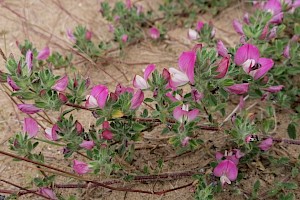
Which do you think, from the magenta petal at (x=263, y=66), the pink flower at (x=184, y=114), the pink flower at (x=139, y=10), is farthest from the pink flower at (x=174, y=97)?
the pink flower at (x=139, y=10)

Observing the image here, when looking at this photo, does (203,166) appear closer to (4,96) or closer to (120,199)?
(120,199)

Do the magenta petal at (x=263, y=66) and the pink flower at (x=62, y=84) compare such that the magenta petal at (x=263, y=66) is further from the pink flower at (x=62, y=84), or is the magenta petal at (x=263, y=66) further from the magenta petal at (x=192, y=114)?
the pink flower at (x=62, y=84)

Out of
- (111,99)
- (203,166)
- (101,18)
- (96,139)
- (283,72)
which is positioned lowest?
(203,166)

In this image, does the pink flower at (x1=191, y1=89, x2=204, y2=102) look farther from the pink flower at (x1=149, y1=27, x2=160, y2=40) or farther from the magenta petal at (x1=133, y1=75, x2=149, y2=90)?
the pink flower at (x1=149, y1=27, x2=160, y2=40)

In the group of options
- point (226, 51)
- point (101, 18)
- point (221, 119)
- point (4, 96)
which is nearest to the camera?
point (226, 51)

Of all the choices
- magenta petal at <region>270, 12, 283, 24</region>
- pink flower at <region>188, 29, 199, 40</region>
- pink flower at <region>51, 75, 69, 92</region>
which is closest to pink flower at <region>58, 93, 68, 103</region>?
pink flower at <region>51, 75, 69, 92</region>

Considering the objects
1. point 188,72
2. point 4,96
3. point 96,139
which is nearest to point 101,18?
point 4,96

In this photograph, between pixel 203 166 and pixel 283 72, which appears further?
pixel 283 72
